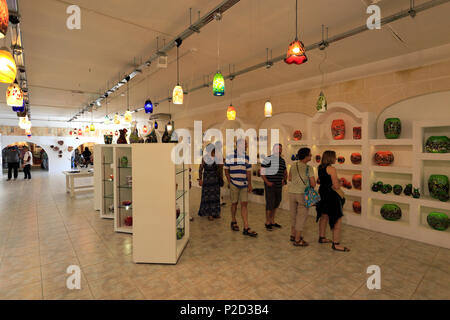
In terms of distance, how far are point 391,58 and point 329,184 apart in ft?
9.33

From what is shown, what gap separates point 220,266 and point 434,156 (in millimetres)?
3711

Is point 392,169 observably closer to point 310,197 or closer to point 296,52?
point 310,197

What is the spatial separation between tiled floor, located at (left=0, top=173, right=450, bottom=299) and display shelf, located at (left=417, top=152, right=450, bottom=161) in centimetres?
137

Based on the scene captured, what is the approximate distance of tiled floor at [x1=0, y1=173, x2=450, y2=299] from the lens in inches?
97.0

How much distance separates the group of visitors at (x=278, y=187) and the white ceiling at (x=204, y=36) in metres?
1.75

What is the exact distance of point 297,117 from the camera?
6.20 meters

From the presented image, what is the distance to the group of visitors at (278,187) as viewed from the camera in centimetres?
348

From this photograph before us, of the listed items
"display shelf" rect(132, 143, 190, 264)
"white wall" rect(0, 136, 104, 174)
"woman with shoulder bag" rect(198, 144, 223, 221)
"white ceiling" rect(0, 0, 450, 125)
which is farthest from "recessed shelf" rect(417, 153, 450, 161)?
"white wall" rect(0, 136, 104, 174)

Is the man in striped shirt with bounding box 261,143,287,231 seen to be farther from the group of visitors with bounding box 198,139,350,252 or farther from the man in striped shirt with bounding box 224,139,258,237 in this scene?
the man in striped shirt with bounding box 224,139,258,237

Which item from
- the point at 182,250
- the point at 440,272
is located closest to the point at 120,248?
the point at 182,250

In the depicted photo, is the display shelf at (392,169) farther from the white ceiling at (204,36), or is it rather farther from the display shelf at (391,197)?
the white ceiling at (204,36)

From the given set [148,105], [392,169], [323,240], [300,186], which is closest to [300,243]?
[323,240]

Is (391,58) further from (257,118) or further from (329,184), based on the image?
(257,118)
